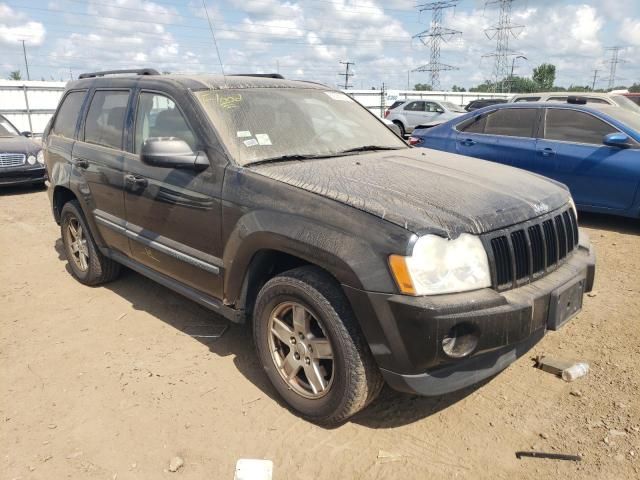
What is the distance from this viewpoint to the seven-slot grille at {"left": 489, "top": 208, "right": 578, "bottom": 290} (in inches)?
98.3

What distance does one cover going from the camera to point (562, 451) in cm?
258

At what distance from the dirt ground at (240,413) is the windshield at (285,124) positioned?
1417 millimetres

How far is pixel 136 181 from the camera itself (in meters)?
3.70

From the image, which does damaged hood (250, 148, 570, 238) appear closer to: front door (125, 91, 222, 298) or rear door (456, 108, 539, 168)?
front door (125, 91, 222, 298)

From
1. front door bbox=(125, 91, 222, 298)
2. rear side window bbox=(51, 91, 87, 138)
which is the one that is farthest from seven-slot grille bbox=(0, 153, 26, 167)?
front door bbox=(125, 91, 222, 298)

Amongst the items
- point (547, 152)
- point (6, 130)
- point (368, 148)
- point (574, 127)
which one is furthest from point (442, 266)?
point (6, 130)

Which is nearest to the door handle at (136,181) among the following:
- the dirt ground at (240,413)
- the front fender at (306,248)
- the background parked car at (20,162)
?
the front fender at (306,248)

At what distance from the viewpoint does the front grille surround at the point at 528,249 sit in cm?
248

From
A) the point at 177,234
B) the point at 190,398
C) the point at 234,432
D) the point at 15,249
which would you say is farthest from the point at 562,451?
the point at 15,249

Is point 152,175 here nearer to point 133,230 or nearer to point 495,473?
point 133,230

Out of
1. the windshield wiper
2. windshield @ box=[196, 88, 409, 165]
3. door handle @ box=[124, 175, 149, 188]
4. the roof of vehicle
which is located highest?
the roof of vehicle

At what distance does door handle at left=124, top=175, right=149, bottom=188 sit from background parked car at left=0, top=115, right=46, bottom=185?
7000mm

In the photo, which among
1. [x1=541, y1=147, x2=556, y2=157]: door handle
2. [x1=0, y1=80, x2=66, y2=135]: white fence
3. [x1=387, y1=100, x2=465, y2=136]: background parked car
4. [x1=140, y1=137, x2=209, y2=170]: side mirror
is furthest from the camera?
[x1=387, y1=100, x2=465, y2=136]: background parked car

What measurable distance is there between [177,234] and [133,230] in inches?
25.0
